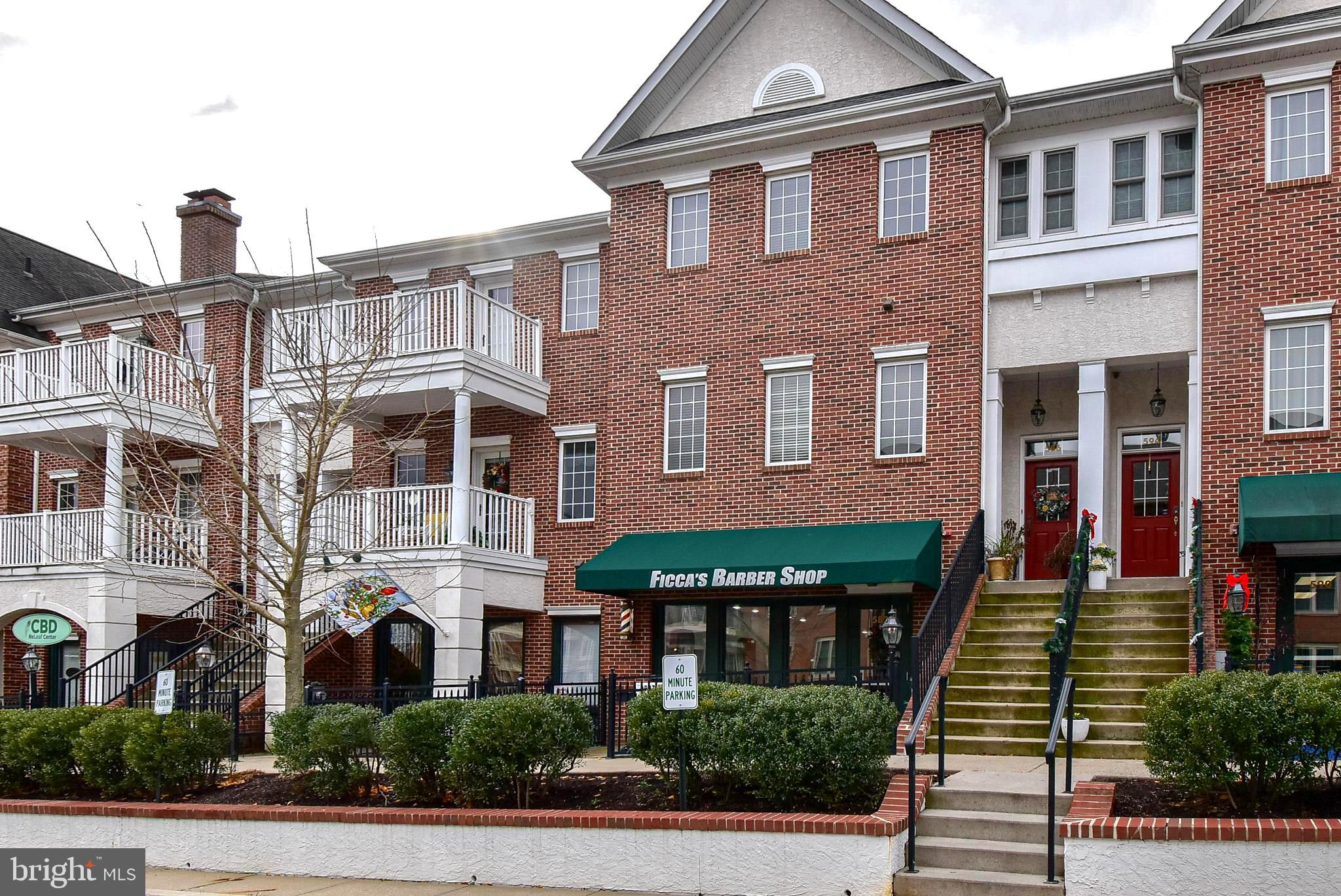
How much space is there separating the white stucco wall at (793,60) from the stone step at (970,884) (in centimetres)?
1314

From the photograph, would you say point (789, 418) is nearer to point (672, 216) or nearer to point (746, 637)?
point (746, 637)

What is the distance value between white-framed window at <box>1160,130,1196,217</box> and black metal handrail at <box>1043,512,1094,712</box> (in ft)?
14.8

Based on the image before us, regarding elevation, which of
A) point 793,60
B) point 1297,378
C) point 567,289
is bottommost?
point 1297,378

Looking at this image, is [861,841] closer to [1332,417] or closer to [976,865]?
[976,865]

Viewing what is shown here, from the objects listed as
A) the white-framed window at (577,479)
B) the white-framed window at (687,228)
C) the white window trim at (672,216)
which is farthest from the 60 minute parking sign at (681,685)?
the white-framed window at (687,228)

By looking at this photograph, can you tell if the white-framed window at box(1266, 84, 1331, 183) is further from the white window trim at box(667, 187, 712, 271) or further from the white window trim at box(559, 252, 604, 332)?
the white window trim at box(559, 252, 604, 332)

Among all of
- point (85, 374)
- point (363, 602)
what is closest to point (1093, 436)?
point (363, 602)

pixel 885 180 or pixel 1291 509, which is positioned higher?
pixel 885 180

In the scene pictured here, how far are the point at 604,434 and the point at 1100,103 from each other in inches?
356

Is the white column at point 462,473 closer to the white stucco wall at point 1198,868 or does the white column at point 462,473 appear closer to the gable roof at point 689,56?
the gable roof at point 689,56

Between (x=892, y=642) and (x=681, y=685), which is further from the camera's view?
(x=892, y=642)

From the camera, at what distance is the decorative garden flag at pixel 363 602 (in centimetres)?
1998

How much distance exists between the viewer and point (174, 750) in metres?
14.5

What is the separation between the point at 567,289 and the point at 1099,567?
33.2 feet
